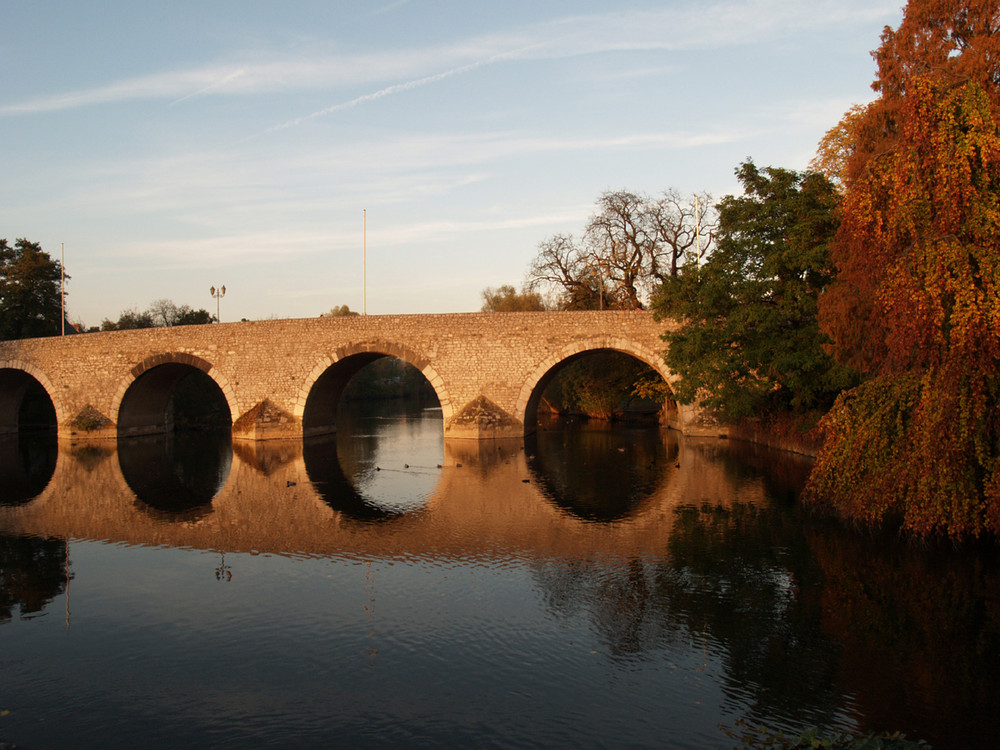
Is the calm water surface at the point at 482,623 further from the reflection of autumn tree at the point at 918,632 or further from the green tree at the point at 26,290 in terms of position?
Result: the green tree at the point at 26,290

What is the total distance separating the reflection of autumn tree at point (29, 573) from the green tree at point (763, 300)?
15665 millimetres

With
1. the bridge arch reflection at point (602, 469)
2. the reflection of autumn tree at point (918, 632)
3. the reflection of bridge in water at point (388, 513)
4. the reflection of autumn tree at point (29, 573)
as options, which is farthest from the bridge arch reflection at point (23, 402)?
the reflection of autumn tree at point (918, 632)

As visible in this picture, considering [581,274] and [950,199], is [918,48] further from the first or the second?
[581,274]

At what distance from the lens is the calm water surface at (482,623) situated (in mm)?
5961

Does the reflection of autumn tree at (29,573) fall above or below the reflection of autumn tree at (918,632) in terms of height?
below

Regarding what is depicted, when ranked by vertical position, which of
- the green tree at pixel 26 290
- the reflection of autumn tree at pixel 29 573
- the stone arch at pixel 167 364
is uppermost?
the green tree at pixel 26 290

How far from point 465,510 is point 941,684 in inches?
343

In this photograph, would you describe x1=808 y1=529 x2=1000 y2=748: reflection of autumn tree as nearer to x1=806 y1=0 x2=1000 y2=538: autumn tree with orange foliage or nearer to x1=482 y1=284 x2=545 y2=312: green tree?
x1=806 y1=0 x2=1000 y2=538: autumn tree with orange foliage

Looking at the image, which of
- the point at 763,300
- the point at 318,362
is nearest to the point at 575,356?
the point at 763,300

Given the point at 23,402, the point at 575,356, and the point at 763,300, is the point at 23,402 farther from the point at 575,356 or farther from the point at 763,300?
the point at 763,300

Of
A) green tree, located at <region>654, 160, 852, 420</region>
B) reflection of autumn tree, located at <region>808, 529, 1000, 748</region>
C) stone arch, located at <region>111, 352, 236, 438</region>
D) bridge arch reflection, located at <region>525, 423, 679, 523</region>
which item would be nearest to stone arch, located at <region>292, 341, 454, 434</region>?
stone arch, located at <region>111, 352, 236, 438</region>

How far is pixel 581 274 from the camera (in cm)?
3459

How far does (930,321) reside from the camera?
350 inches

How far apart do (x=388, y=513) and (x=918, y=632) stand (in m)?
8.85
